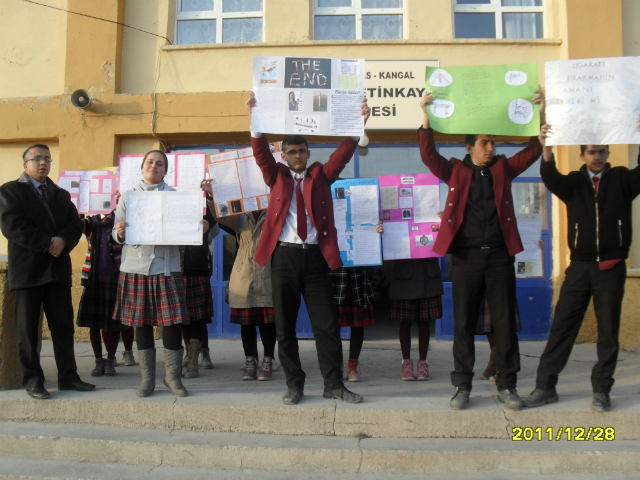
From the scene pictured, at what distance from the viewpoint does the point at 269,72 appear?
4152 millimetres

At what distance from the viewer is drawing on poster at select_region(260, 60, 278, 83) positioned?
4.14 m

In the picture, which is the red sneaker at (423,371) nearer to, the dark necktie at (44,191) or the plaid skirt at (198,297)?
the plaid skirt at (198,297)

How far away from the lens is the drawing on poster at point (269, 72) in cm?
414

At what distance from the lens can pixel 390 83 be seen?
715 centimetres

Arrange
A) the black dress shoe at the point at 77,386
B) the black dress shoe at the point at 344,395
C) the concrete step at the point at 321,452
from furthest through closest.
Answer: the black dress shoe at the point at 77,386 → the black dress shoe at the point at 344,395 → the concrete step at the point at 321,452

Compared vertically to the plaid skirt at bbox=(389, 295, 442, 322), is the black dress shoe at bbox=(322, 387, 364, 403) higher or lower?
lower

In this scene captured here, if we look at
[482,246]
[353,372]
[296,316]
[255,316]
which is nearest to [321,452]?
[296,316]

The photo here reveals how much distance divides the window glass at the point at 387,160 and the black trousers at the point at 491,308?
3674 millimetres

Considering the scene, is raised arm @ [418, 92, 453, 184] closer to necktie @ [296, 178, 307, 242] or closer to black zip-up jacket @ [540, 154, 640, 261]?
black zip-up jacket @ [540, 154, 640, 261]

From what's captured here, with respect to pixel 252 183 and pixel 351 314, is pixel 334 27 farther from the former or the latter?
pixel 351 314

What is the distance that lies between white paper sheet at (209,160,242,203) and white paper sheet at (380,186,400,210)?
4.50 feet

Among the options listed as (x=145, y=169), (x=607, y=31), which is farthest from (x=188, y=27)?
(x=607, y=31)
